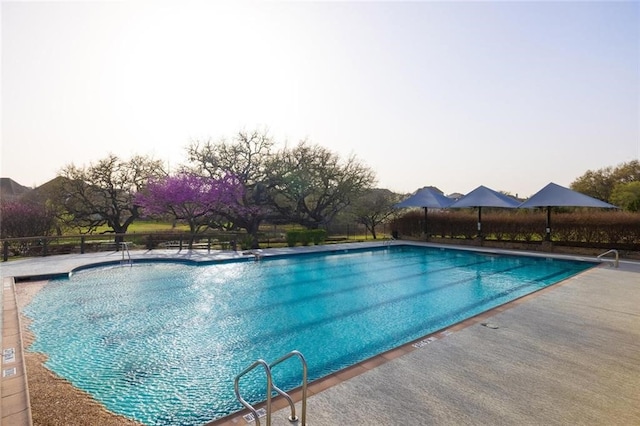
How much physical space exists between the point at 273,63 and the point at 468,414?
1043cm

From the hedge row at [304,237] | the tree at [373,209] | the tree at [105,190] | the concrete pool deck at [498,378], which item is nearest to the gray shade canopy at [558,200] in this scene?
the concrete pool deck at [498,378]

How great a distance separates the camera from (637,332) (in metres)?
4.82

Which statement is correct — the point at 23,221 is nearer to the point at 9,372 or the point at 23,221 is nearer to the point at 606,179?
the point at 9,372

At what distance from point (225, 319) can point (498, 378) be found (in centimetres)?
490

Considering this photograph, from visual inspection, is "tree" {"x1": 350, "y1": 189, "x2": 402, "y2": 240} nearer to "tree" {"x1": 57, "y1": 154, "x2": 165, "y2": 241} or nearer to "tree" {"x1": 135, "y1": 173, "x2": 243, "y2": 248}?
"tree" {"x1": 135, "y1": 173, "x2": 243, "y2": 248}

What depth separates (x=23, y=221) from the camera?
597 inches

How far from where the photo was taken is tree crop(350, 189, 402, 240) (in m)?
23.7

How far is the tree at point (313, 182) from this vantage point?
19319 mm

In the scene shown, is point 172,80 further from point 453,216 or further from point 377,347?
point 453,216

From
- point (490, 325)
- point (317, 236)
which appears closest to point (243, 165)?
point (317, 236)

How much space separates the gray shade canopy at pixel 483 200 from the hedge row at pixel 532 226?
40.2 inches

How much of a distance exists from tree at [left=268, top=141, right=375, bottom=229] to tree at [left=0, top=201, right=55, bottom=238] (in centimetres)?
1135

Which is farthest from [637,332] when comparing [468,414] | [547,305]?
[468,414]

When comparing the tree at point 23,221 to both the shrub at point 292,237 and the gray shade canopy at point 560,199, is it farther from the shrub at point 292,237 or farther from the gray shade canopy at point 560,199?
the gray shade canopy at point 560,199
